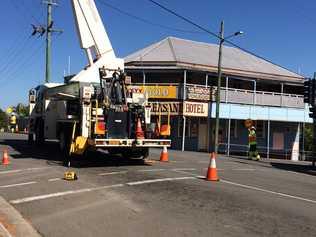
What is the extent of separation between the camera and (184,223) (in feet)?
29.5

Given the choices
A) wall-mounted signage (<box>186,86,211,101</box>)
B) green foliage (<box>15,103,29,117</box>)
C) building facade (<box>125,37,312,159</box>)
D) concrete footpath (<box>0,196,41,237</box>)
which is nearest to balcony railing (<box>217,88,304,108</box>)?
building facade (<box>125,37,312,159</box>)

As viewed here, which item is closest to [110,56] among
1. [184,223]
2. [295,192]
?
[295,192]

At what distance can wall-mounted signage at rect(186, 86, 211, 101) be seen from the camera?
37562 mm

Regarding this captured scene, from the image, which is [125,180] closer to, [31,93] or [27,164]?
[27,164]

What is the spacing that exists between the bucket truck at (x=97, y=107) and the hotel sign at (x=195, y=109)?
14788 millimetres

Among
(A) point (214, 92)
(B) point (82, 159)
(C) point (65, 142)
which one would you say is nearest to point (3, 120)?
(A) point (214, 92)

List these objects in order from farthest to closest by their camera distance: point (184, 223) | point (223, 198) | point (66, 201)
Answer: point (223, 198)
point (66, 201)
point (184, 223)

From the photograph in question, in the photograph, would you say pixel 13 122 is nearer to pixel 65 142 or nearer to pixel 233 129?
pixel 233 129

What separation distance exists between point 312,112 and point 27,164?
1386cm

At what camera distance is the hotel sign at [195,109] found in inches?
1468

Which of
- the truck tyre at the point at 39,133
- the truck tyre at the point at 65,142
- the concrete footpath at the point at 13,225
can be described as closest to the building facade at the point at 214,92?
the truck tyre at the point at 39,133

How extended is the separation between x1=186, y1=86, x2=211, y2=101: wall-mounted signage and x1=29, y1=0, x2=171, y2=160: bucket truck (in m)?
15.2

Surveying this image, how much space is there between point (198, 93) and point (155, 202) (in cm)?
2745

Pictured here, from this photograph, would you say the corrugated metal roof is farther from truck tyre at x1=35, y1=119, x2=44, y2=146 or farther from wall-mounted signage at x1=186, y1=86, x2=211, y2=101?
truck tyre at x1=35, y1=119, x2=44, y2=146
